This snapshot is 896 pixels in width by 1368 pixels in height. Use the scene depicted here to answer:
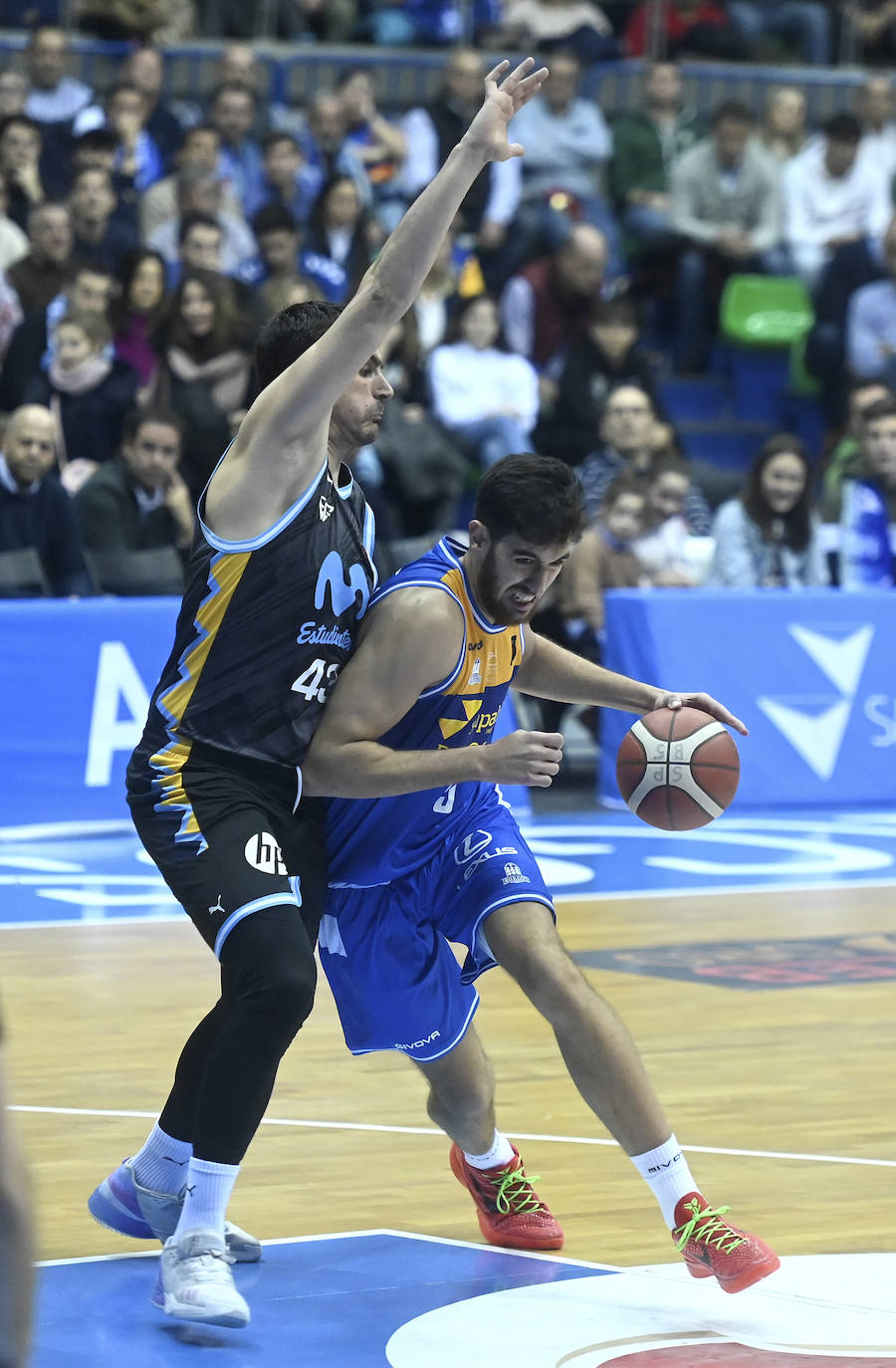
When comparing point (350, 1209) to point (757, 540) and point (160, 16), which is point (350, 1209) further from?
point (160, 16)

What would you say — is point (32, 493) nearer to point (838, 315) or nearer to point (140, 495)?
point (140, 495)

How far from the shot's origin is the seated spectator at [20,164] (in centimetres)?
1337

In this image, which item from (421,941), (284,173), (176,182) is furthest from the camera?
(284,173)

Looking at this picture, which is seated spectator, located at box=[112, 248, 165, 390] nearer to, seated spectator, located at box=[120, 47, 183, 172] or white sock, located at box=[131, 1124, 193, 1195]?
seated spectator, located at box=[120, 47, 183, 172]

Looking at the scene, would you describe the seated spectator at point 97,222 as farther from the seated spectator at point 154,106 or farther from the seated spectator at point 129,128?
the seated spectator at point 154,106

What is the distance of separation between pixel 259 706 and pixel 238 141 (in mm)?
10814

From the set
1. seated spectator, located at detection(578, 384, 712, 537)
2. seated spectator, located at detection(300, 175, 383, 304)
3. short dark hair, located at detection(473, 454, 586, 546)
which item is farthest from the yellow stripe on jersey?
seated spectator, located at detection(300, 175, 383, 304)

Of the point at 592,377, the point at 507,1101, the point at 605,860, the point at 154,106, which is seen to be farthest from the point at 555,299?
the point at 507,1101

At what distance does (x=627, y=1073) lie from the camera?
4.55 meters

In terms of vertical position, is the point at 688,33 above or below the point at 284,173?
above

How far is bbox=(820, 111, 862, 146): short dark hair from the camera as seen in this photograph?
1608 centimetres

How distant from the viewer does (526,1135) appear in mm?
5867

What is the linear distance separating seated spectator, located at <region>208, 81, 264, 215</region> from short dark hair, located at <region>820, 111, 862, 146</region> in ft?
13.6

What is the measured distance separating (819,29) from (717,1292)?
51.5 ft
